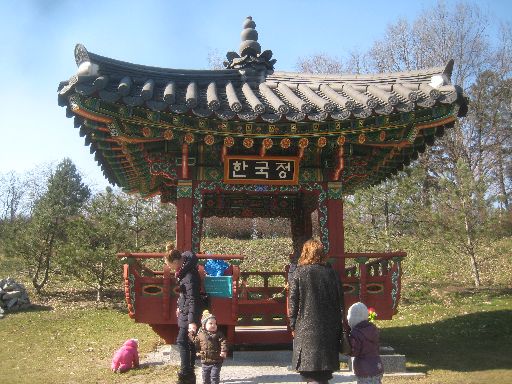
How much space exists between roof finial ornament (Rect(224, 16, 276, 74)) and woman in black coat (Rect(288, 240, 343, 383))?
17.3ft

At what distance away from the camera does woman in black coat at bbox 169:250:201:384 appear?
233 inches

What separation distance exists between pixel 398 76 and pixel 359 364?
16.6 ft

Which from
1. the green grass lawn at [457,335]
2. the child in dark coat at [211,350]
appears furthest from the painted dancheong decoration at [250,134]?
the green grass lawn at [457,335]

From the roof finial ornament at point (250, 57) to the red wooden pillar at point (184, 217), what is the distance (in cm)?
253

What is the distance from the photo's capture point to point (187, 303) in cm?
597

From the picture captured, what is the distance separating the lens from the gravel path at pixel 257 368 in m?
6.79

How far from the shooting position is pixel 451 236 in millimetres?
15328

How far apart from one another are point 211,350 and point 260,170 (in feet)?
10.1

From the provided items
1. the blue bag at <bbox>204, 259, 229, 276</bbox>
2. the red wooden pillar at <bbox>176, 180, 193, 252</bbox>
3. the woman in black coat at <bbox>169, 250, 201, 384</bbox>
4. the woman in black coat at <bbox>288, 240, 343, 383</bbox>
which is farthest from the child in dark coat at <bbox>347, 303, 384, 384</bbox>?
the red wooden pillar at <bbox>176, 180, 193, 252</bbox>

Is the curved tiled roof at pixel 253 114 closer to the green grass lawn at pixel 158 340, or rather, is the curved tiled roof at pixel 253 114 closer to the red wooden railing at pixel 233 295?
the red wooden railing at pixel 233 295

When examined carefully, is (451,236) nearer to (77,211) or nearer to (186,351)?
(186,351)

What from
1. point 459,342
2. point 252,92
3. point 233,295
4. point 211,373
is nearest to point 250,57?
point 252,92

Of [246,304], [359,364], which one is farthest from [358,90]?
[359,364]

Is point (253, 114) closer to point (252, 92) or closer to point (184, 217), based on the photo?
point (252, 92)
